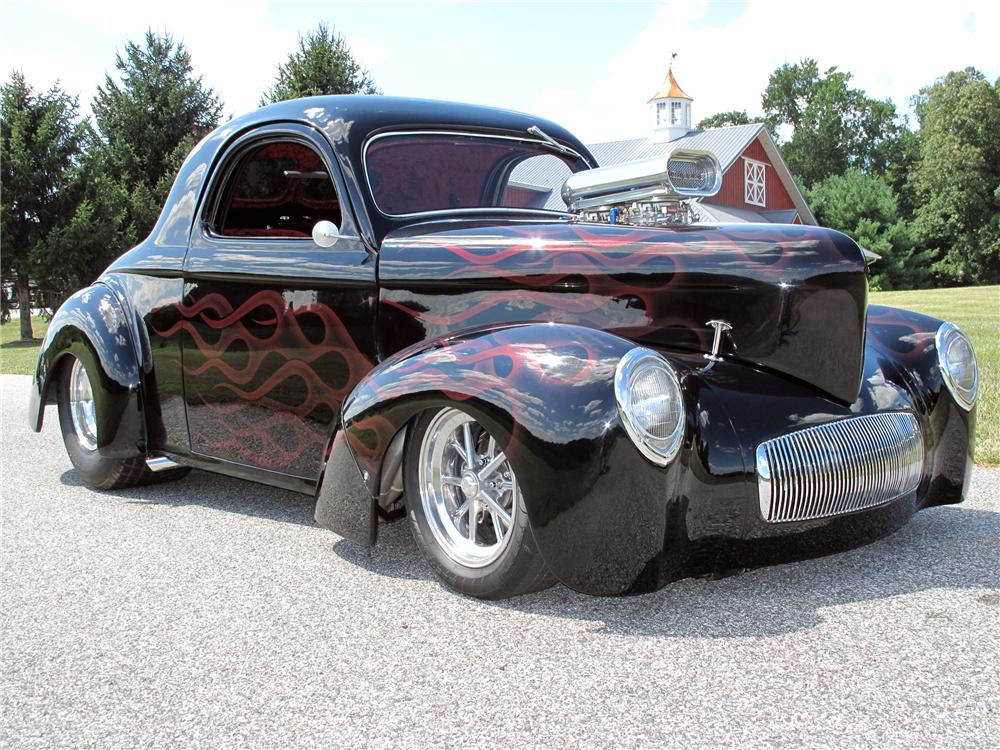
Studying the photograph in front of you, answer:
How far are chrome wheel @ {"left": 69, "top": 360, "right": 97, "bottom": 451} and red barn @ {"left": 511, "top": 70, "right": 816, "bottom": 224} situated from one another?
27.8 metres

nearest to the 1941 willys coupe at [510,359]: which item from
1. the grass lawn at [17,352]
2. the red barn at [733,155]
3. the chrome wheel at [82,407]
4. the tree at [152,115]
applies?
the chrome wheel at [82,407]

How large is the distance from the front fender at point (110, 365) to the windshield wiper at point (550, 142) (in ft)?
7.06

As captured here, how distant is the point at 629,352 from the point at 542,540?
0.59 meters

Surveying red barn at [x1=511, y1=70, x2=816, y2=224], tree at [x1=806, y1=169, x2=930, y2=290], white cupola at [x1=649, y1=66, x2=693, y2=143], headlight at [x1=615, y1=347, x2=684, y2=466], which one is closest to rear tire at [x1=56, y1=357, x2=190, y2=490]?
headlight at [x1=615, y1=347, x2=684, y2=466]

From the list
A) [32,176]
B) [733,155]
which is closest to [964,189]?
[733,155]

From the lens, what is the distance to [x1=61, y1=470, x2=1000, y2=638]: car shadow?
9.13 feet

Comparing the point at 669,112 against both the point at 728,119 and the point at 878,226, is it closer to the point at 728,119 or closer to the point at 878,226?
the point at 878,226

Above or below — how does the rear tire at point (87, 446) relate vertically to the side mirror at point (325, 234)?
below

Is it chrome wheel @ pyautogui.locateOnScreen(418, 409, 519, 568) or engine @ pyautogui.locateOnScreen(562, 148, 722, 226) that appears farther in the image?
engine @ pyautogui.locateOnScreen(562, 148, 722, 226)

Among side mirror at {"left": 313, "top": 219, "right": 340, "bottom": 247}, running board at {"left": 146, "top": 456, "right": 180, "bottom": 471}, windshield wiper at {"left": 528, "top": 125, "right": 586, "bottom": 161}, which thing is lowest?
running board at {"left": 146, "top": 456, "right": 180, "bottom": 471}

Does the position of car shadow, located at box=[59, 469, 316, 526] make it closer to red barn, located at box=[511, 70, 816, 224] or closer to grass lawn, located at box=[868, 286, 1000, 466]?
grass lawn, located at box=[868, 286, 1000, 466]

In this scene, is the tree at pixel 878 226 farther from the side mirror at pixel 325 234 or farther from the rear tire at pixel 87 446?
the side mirror at pixel 325 234

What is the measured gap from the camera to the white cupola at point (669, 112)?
4272 cm

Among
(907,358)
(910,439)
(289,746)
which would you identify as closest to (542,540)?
(289,746)
